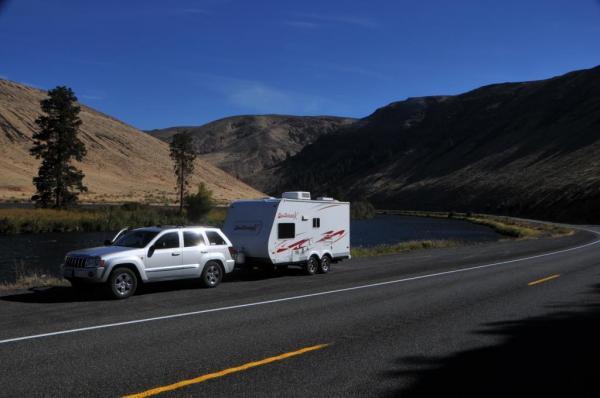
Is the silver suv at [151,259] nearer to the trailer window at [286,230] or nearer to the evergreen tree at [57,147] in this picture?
the trailer window at [286,230]

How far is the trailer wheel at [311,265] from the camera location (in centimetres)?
1922

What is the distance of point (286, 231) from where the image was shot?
18.6m

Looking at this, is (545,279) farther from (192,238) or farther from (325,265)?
(192,238)

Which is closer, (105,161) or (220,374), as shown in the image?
(220,374)

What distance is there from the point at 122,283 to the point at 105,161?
398 ft

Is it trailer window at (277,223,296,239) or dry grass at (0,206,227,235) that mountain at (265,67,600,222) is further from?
trailer window at (277,223,296,239)

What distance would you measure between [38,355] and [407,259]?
19.7 m

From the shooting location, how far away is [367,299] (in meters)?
13.1

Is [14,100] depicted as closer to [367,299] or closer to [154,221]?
[154,221]

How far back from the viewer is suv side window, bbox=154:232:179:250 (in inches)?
571

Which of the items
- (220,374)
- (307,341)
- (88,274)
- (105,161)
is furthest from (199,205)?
(220,374)

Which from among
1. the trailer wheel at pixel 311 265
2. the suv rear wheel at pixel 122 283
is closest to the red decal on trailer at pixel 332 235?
the trailer wheel at pixel 311 265

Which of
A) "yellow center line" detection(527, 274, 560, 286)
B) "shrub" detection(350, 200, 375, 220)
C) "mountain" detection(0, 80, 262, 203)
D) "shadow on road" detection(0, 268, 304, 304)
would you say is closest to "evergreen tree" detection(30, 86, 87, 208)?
"mountain" detection(0, 80, 262, 203)

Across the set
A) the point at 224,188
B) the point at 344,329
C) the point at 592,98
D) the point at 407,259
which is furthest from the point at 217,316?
the point at 592,98
